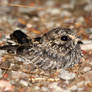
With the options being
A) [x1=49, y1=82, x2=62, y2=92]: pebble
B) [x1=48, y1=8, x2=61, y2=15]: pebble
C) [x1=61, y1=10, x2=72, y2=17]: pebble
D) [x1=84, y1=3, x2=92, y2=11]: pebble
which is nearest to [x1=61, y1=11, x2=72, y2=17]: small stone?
[x1=61, y1=10, x2=72, y2=17]: pebble

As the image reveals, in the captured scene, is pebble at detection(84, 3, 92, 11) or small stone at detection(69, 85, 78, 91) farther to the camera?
pebble at detection(84, 3, 92, 11)

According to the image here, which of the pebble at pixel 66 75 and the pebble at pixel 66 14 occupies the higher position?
the pebble at pixel 66 14

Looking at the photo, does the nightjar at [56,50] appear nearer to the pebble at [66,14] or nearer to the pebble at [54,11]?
the pebble at [66,14]

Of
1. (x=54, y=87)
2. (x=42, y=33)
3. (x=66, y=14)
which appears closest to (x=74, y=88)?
(x=54, y=87)

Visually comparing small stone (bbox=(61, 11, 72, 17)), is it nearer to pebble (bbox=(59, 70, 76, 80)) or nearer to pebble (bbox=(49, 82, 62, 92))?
pebble (bbox=(59, 70, 76, 80))

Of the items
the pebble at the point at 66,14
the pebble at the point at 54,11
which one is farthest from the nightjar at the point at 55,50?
the pebble at the point at 54,11
